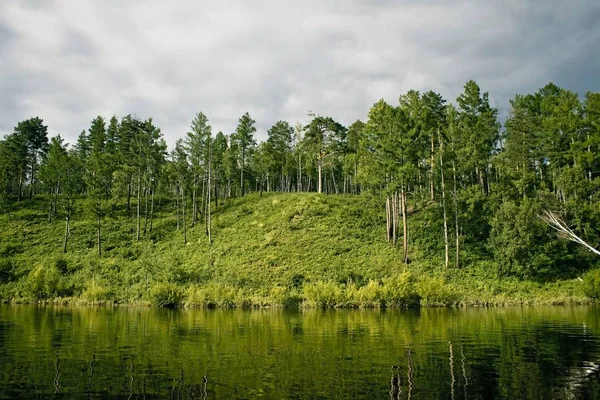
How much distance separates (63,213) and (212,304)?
4582cm

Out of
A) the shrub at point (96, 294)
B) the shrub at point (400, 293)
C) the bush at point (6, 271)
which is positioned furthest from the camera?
the bush at point (6, 271)

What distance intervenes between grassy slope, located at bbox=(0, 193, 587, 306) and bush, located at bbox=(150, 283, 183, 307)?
116mm

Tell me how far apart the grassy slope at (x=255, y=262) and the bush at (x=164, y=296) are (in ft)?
0.38

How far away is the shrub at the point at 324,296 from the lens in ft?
127

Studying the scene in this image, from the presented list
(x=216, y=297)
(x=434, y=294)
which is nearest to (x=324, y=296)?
(x=434, y=294)

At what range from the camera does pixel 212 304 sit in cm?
4144

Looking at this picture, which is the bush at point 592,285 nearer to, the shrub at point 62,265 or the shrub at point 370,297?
the shrub at point 370,297

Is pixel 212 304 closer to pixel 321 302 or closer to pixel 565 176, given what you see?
pixel 321 302

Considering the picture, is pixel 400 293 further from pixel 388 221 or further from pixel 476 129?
pixel 476 129

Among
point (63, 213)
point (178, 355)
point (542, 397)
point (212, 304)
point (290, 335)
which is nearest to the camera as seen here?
point (542, 397)

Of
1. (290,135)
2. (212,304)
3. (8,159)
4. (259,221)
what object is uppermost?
(290,135)

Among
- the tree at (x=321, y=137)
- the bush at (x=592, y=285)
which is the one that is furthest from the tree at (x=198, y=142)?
the bush at (x=592, y=285)

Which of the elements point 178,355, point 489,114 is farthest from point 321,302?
point 489,114

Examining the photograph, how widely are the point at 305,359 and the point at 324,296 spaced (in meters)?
23.9
